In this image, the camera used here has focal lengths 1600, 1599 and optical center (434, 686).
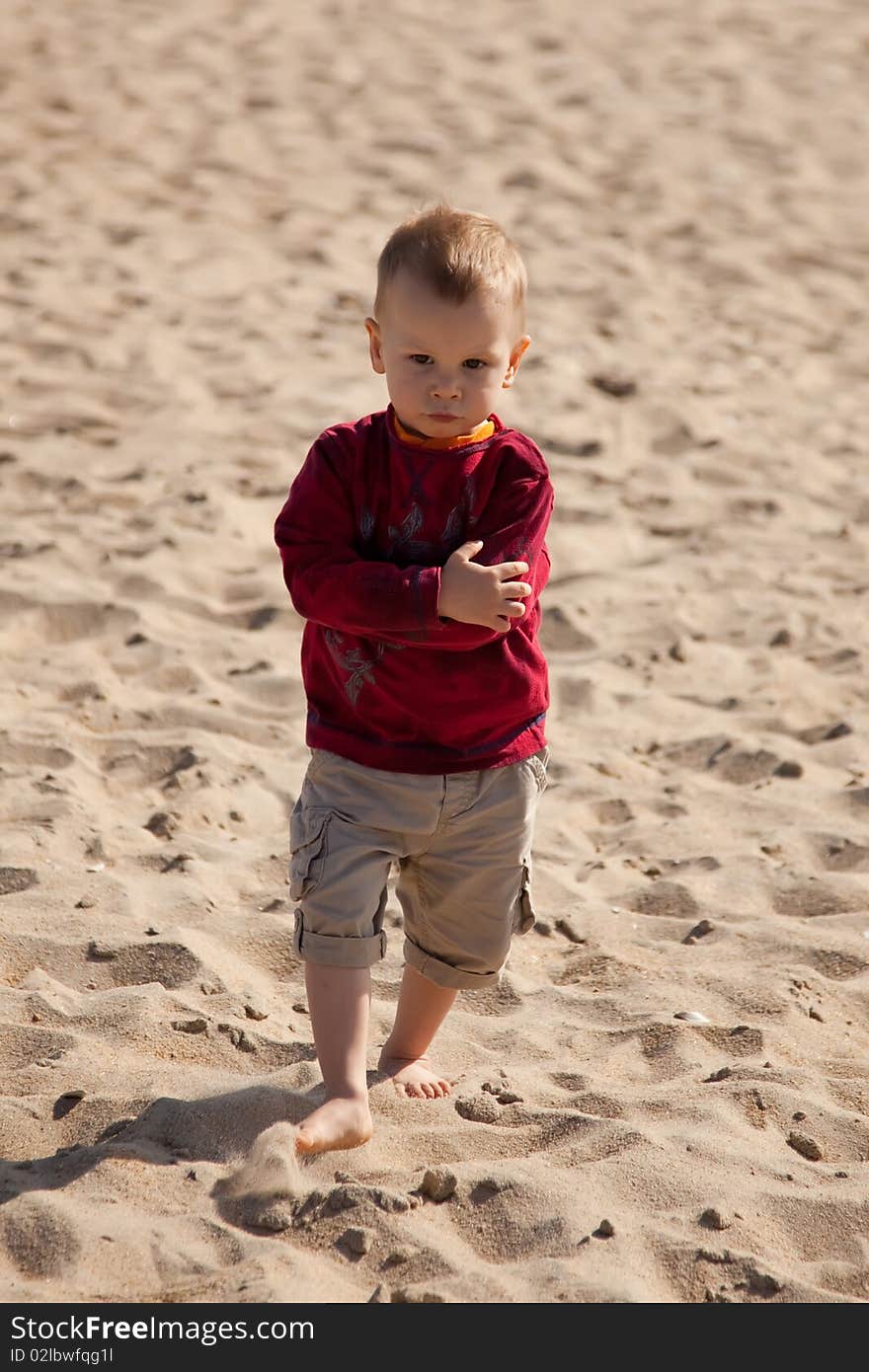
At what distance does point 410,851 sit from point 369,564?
0.50m

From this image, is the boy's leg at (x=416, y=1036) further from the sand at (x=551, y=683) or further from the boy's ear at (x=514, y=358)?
the boy's ear at (x=514, y=358)

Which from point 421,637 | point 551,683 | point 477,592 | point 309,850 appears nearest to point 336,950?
point 309,850

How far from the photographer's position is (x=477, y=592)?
228 centimetres

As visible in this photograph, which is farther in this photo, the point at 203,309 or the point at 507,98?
the point at 507,98

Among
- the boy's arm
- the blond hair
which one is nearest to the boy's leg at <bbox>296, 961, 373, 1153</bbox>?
the boy's arm

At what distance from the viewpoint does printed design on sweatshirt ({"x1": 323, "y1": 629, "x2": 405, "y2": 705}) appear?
8.03 feet

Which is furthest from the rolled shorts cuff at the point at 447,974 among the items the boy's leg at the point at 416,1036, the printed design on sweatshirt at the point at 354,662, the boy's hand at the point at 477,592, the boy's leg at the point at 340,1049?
the boy's hand at the point at 477,592

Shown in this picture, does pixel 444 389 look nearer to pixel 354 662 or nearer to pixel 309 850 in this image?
pixel 354 662

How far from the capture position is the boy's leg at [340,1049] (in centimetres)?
253

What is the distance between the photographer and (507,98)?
10250 millimetres
